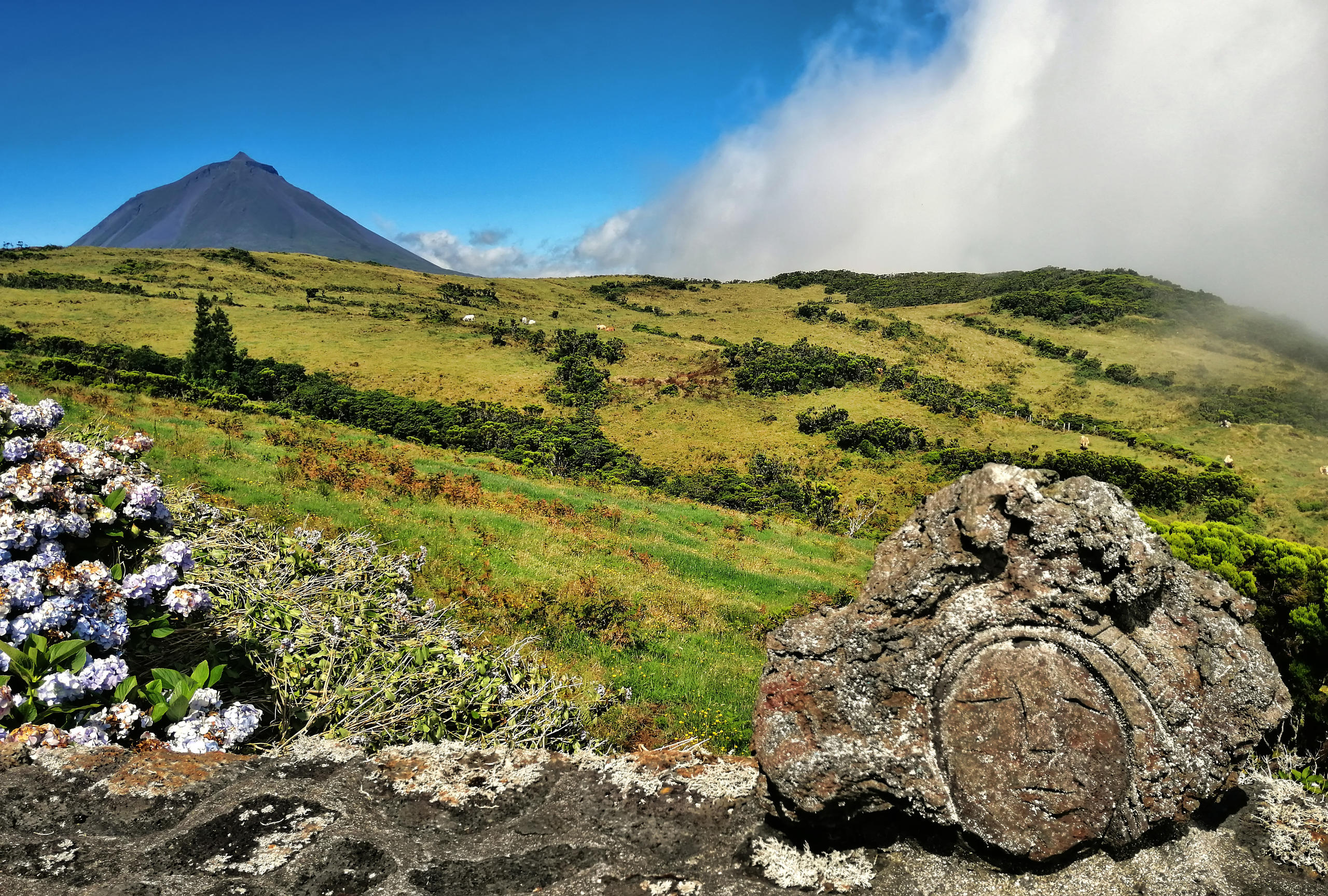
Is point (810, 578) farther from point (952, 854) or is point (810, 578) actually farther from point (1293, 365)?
point (1293, 365)

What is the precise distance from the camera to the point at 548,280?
110562 mm

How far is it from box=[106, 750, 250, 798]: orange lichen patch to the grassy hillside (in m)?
3.63

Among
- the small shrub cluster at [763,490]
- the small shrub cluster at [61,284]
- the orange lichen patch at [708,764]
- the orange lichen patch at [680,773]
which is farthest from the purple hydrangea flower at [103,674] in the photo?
the small shrub cluster at [61,284]

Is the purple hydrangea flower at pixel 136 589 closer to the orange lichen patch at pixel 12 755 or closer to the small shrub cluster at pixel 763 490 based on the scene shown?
the orange lichen patch at pixel 12 755

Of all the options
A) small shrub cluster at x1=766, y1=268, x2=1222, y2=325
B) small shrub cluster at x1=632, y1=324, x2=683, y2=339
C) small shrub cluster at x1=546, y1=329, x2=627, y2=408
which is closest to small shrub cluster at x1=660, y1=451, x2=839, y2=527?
small shrub cluster at x1=546, y1=329, x2=627, y2=408

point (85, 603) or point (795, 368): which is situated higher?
point (795, 368)

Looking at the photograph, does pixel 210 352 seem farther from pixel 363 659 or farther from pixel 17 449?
pixel 363 659

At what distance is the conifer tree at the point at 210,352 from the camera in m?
40.7

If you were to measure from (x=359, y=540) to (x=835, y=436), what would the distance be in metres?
39.4

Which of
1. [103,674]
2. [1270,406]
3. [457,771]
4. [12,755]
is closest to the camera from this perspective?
[12,755]

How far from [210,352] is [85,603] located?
4558 centimetres

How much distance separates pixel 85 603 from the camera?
13.3ft

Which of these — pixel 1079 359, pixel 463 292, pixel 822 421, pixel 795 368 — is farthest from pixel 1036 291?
pixel 463 292

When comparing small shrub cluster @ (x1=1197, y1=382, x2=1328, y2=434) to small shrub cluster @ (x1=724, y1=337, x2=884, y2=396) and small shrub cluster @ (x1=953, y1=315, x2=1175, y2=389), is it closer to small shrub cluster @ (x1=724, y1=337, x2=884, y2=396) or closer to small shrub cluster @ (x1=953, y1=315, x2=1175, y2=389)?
small shrub cluster @ (x1=953, y1=315, x2=1175, y2=389)
